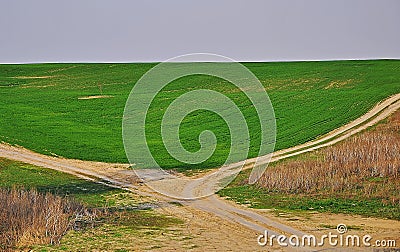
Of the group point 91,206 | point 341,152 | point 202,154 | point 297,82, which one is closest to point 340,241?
point 91,206

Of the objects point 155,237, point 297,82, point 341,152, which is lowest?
point 155,237

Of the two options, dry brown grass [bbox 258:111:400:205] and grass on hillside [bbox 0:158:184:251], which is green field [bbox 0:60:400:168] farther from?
dry brown grass [bbox 258:111:400:205]

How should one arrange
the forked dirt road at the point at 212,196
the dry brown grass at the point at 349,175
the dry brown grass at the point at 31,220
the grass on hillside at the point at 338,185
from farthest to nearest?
the dry brown grass at the point at 349,175, the grass on hillside at the point at 338,185, the forked dirt road at the point at 212,196, the dry brown grass at the point at 31,220

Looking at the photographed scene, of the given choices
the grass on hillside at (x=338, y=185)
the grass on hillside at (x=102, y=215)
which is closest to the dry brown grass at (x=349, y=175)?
the grass on hillside at (x=338, y=185)

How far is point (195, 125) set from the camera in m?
57.0

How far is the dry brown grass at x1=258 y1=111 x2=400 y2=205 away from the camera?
2983cm

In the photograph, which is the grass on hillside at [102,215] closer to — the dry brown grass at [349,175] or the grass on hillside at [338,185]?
the grass on hillside at [338,185]

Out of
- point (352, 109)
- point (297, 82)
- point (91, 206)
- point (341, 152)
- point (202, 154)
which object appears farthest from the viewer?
point (297, 82)

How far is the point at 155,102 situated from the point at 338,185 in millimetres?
38755

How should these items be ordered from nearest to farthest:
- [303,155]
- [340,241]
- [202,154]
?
[340,241], [303,155], [202,154]

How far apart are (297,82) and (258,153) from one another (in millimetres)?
30330

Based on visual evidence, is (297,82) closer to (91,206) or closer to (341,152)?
(341,152)

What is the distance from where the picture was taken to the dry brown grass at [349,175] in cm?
2983

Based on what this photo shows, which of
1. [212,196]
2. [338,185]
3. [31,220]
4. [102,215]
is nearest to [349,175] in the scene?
[338,185]
